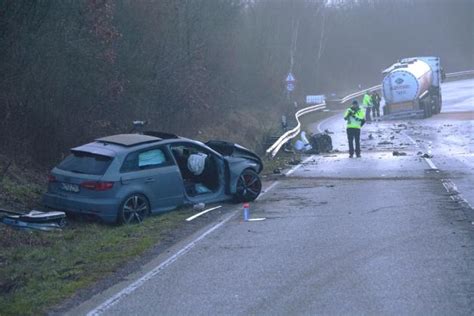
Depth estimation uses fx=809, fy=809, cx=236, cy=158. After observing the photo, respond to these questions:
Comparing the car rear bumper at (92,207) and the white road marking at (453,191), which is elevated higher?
the car rear bumper at (92,207)

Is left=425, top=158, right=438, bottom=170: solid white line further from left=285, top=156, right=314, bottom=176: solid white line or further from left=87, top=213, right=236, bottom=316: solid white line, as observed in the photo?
left=87, top=213, right=236, bottom=316: solid white line

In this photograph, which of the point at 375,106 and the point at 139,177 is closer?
the point at 139,177

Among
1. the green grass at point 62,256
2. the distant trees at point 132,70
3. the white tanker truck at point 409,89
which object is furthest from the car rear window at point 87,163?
the white tanker truck at point 409,89

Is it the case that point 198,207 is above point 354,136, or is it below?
below

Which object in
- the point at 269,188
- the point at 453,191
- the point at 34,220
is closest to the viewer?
the point at 34,220

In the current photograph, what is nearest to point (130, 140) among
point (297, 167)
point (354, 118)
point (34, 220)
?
point (34, 220)

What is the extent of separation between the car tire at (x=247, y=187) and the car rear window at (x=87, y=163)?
10.3 ft

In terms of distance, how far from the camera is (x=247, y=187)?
1523 cm

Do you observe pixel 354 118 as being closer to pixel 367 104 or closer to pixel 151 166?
pixel 151 166

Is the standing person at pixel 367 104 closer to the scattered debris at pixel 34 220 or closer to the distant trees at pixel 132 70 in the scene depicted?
the distant trees at pixel 132 70

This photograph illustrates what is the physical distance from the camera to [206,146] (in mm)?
14695

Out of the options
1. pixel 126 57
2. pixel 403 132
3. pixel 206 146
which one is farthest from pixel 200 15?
pixel 206 146

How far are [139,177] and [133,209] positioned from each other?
52 centimetres

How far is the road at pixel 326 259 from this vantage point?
25.6 feet
